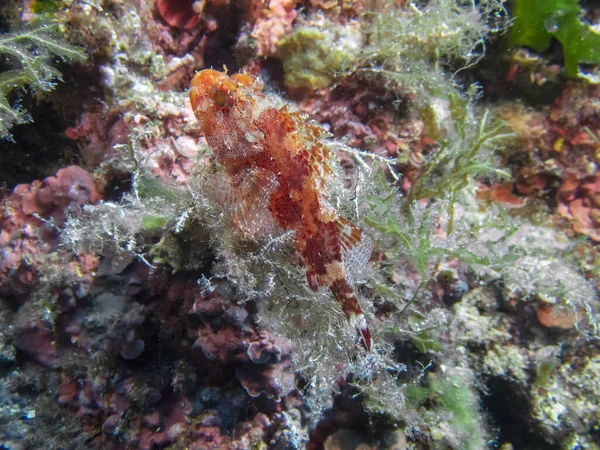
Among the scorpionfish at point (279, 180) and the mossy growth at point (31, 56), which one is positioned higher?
the mossy growth at point (31, 56)

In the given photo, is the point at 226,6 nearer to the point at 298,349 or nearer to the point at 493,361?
the point at 298,349

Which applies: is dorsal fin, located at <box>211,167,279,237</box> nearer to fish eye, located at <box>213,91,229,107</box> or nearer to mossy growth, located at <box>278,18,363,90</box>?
fish eye, located at <box>213,91,229,107</box>

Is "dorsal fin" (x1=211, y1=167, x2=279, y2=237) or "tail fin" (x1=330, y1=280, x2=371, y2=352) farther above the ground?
"dorsal fin" (x1=211, y1=167, x2=279, y2=237)

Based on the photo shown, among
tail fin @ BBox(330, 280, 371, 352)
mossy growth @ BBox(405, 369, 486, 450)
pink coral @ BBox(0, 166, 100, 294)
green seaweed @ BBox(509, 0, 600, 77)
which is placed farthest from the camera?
green seaweed @ BBox(509, 0, 600, 77)

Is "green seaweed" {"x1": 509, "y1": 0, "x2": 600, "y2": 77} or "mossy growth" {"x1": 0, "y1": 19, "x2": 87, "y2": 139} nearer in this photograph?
"mossy growth" {"x1": 0, "y1": 19, "x2": 87, "y2": 139}

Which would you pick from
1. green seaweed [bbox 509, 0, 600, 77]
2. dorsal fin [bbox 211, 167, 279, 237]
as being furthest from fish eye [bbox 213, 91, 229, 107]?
green seaweed [bbox 509, 0, 600, 77]

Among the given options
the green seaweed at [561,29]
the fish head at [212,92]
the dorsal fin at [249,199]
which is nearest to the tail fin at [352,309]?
the dorsal fin at [249,199]

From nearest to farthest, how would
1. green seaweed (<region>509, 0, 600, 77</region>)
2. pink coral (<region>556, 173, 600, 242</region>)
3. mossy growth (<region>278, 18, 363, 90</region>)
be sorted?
mossy growth (<region>278, 18, 363, 90</region>) < green seaweed (<region>509, 0, 600, 77</region>) < pink coral (<region>556, 173, 600, 242</region>)

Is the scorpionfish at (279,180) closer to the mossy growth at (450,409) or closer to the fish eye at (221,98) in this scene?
the fish eye at (221,98)
